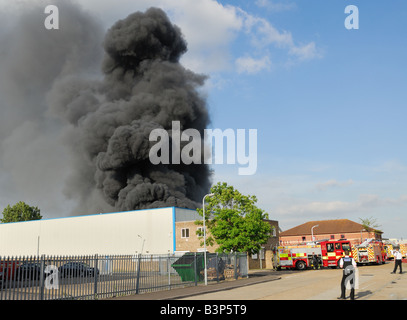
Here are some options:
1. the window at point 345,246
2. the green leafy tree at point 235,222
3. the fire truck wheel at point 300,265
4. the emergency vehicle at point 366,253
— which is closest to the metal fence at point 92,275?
the green leafy tree at point 235,222

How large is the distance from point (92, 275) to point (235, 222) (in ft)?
54.8

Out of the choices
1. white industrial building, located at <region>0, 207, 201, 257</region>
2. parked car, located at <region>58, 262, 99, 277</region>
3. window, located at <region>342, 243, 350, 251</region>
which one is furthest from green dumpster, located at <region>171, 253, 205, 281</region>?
white industrial building, located at <region>0, 207, 201, 257</region>

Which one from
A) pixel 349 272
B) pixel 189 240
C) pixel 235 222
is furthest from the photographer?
pixel 189 240

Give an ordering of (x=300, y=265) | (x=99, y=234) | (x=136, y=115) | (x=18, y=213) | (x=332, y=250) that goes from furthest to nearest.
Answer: (x=18, y=213) → (x=136, y=115) → (x=99, y=234) → (x=332, y=250) → (x=300, y=265)

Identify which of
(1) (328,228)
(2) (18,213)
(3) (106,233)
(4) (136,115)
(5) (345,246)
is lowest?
(5) (345,246)

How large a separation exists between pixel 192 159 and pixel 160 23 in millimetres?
23997

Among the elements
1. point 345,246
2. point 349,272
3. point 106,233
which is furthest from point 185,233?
point 349,272

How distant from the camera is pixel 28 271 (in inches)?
487

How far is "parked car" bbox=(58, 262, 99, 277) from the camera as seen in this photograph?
541 inches

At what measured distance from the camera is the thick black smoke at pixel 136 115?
56188mm

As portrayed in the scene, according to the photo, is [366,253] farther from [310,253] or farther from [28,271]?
[28,271]

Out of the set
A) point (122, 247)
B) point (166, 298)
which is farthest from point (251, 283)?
point (122, 247)

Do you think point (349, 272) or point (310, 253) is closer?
point (349, 272)

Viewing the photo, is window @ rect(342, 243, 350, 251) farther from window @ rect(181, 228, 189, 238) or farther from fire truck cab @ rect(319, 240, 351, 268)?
window @ rect(181, 228, 189, 238)
